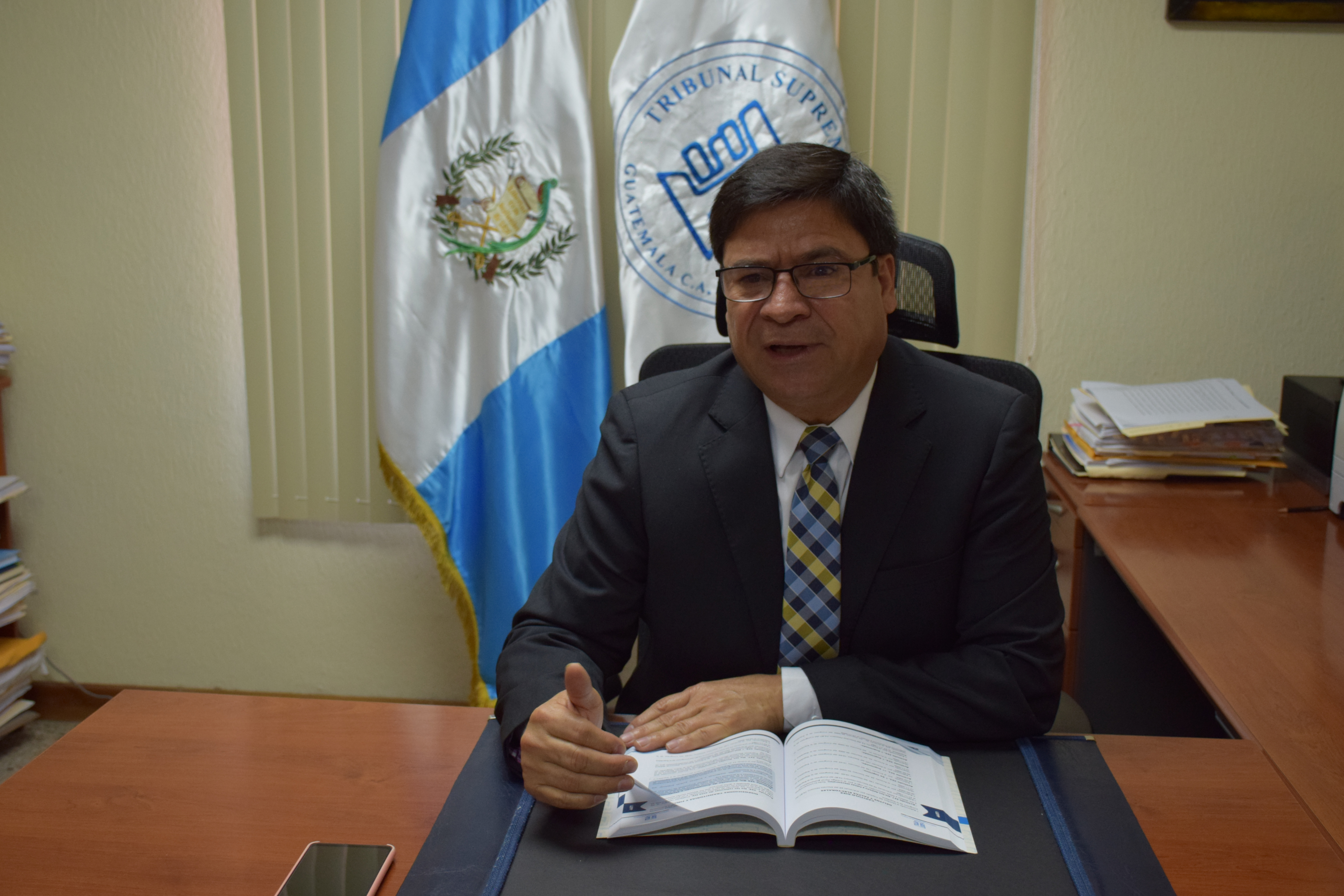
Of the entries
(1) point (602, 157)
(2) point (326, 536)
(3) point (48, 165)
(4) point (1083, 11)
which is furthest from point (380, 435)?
(4) point (1083, 11)

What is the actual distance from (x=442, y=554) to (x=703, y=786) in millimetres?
1552

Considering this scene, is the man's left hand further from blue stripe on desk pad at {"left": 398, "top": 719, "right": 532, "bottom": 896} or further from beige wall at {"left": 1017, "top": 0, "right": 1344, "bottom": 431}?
beige wall at {"left": 1017, "top": 0, "right": 1344, "bottom": 431}

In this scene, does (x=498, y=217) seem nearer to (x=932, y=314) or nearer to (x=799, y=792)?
(x=932, y=314)

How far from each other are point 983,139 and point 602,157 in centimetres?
89

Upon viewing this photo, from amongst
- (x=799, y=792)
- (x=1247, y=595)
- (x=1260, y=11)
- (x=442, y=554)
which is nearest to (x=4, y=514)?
(x=442, y=554)

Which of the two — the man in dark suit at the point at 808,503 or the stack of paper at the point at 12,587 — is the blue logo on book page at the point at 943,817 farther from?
the stack of paper at the point at 12,587

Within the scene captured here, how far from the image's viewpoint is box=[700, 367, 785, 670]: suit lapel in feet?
4.26

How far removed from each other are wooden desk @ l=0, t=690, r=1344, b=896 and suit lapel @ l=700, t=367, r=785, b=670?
387 mm

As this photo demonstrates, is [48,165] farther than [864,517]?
Yes

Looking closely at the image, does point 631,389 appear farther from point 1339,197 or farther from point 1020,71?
point 1339,197

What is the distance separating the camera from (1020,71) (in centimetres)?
224

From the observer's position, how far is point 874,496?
1282 mm

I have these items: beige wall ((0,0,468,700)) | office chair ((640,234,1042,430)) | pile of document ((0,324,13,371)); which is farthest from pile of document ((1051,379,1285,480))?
pile of document ((0,324,13,371))

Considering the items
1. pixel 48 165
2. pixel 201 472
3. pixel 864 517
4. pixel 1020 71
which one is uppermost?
pixel 1020 71
